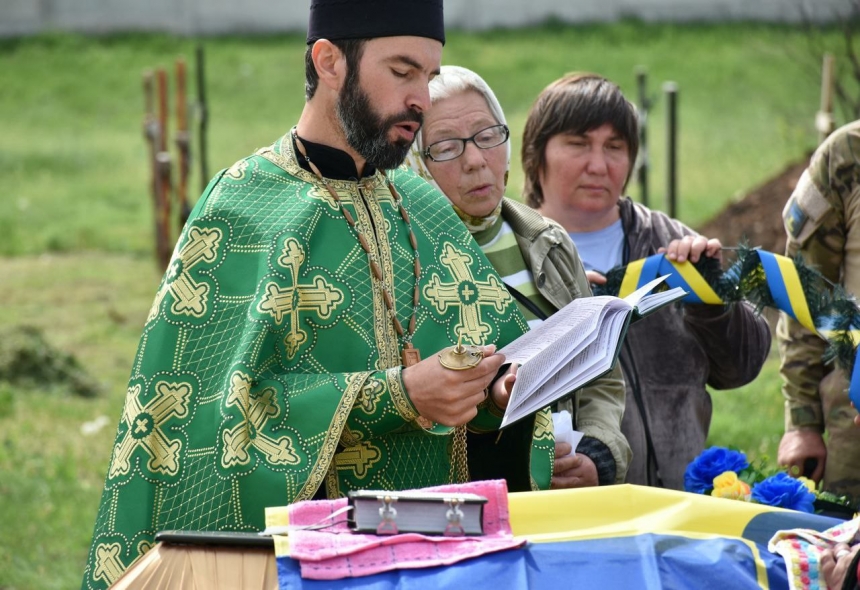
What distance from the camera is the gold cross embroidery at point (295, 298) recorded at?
8.88 ft

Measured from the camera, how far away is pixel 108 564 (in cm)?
274

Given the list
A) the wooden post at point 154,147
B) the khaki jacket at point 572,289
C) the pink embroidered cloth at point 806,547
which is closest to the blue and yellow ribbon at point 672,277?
the khaki jacket at point 572,289

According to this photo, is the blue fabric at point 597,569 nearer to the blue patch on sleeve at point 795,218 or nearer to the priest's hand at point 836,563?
the priest's hand at point 836,563

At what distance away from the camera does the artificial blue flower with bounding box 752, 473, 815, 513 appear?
323cm

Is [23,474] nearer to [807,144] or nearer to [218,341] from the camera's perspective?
[218,341]

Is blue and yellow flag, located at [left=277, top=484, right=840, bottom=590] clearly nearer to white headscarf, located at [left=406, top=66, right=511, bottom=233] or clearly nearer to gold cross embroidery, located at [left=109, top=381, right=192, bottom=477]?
gold cross embroidery, located at [left=109, top=381, right=192, bottom=477]

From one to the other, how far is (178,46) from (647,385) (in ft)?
74.8

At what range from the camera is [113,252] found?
46.5ft

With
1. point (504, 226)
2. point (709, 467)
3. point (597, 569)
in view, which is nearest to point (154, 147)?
point (504, 226)

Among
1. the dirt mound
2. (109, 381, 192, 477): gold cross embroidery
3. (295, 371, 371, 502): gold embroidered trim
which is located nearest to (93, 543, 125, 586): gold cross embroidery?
(109, 381, 192, 477): gold cross embroidery

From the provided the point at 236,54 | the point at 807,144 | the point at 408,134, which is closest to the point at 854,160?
the point at 408,134

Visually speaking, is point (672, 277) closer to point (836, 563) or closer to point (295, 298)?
point (295, 298)

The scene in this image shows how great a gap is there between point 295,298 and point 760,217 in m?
8.38

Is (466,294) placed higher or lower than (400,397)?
higher
